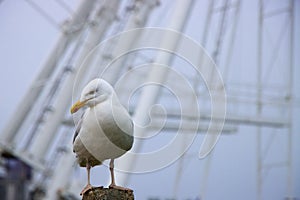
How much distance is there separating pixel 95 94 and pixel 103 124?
0.24 m

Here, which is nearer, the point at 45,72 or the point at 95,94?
the point at 95,94

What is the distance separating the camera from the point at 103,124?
136 inches

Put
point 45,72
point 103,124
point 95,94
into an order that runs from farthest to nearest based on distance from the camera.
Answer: point 45,72 < point 95,94 < point 103,124

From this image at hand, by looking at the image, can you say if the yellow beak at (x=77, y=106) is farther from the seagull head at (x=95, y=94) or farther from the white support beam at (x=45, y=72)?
the white support beam at (x=45, y=72)

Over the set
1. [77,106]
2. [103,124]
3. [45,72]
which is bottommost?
[103,124]

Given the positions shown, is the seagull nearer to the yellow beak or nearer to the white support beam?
the yellow beak

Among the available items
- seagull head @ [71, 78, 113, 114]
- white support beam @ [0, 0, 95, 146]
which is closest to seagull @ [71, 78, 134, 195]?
seagull head @ [71, 78, 113, 114]

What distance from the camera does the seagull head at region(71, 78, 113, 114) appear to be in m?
3.57

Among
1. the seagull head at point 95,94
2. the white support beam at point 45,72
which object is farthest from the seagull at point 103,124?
the white support beam at point 45,72

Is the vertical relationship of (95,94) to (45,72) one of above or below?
below

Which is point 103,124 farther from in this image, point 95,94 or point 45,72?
point 45,72

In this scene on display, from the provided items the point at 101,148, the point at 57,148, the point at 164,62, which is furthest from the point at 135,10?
the point at 101,148

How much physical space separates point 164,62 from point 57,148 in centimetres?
692

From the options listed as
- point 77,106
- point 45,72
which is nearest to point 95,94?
point 77,106
